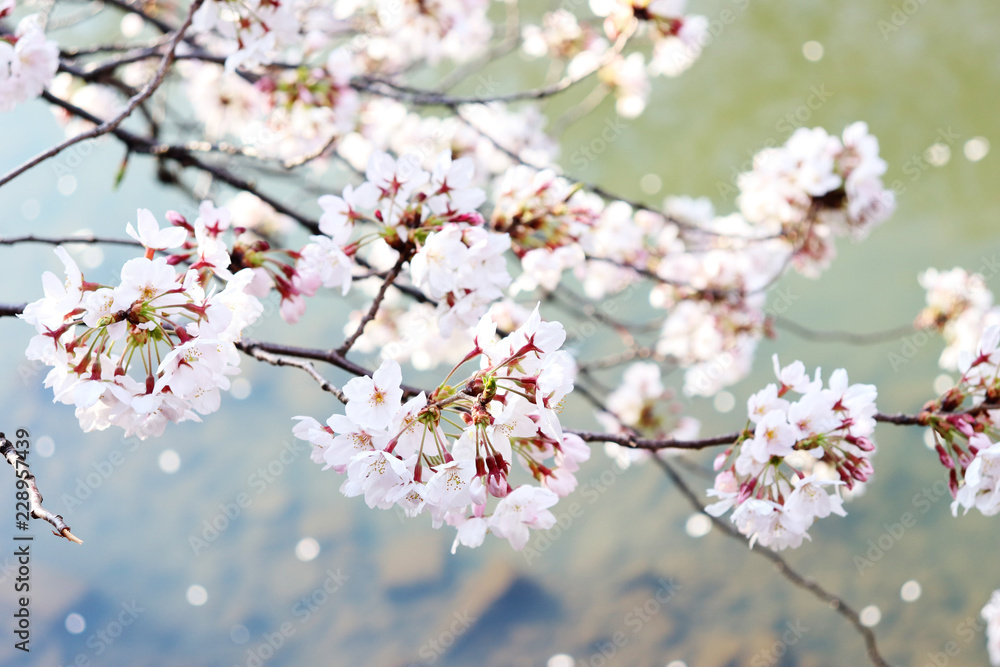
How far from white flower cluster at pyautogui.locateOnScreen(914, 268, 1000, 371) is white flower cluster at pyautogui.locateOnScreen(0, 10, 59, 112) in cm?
227

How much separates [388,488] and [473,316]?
11.3 inches

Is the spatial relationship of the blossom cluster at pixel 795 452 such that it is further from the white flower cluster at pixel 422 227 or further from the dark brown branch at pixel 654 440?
the white flower cluster at pixel 422 227

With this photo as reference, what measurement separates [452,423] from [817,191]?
1.23 metres

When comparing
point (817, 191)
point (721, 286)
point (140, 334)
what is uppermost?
point (140, 334)

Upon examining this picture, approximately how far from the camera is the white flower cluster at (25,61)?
1.00 metres

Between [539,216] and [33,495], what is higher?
[33,495]

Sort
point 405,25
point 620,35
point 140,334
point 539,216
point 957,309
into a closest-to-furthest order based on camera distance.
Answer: point 140,334
point 539,216
point 620,35
point 405,25
point 957,309

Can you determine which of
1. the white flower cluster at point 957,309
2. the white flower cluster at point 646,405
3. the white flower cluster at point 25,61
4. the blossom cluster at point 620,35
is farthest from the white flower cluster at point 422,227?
the white flower cluster at point 957,309

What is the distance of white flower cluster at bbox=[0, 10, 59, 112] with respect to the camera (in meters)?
1.00

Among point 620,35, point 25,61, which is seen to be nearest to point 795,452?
point 620,35

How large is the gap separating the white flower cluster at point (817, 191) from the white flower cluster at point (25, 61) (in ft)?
4.88

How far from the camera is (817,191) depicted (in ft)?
5.15

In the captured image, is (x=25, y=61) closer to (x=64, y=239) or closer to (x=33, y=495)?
(x=64, y=239)

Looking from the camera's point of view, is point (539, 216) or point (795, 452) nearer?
point (795, 452)
